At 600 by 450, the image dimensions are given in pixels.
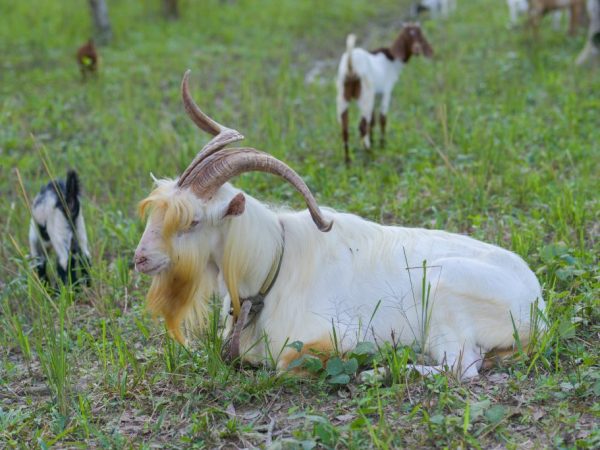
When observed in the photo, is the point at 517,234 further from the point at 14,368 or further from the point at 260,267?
the point at 14,368

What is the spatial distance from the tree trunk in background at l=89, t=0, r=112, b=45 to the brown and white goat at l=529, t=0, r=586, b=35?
718cm

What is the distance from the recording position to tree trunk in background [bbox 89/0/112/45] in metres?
13.9

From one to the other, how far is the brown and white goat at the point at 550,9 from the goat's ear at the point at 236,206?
30.1ft

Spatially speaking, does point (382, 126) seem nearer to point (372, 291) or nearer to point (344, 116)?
point (344, 116)

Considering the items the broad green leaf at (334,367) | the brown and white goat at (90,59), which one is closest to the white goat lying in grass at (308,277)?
the broad green leaf at (334,367)

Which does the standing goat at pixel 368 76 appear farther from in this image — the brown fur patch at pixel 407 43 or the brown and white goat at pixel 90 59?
the brown and white goat at pixel 90 59

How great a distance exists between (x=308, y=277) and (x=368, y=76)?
3794mm

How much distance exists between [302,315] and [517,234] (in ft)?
6.20

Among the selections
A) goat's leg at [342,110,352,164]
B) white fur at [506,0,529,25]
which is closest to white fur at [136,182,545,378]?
goat's leg at [342,110,352,164]

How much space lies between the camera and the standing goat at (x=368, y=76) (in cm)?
746

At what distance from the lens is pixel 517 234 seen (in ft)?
17.3

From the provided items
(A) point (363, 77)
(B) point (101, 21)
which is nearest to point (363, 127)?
(A) point (363, 77)

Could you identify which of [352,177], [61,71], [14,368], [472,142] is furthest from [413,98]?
[14,368]

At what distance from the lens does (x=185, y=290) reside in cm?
401
